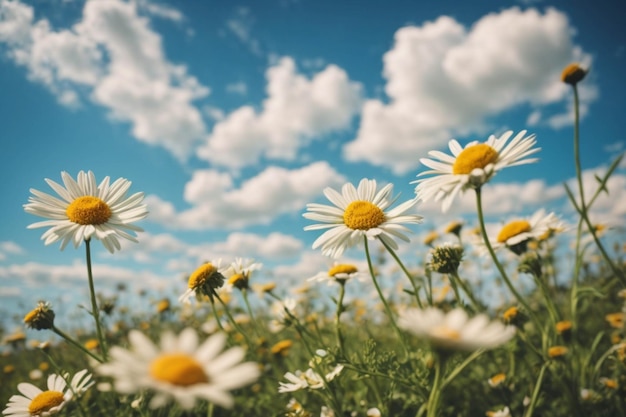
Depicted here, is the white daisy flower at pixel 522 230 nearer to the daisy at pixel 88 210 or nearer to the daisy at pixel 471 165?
the daisy at pixel 471 165

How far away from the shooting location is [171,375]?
90 cm

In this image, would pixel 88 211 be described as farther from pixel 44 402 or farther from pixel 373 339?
pixel 373 339

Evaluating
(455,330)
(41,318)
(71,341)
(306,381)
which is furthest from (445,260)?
(41,318)

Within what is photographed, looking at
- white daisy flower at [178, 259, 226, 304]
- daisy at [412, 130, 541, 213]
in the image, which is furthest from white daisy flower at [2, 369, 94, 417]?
daisy at [412, 130, 541, 213]

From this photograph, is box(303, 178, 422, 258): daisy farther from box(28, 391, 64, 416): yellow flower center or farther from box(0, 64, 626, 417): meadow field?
box(28, 391, 64, 416): yellow flower center

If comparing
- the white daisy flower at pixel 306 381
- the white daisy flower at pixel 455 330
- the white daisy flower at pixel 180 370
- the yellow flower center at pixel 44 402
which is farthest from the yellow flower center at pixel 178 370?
the yellow flower center at pixel 44 402

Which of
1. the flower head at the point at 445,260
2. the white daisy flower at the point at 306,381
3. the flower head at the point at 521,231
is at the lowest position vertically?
the white daisy flower at the point at 306,381

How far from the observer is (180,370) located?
91cm

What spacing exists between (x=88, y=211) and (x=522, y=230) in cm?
264

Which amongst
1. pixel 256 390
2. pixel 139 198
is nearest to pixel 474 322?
pixel 139 198

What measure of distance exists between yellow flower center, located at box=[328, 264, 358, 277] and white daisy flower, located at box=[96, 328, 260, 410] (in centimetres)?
197

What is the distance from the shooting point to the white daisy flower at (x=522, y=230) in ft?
8.29

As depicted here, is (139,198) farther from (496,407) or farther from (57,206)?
(496,407)

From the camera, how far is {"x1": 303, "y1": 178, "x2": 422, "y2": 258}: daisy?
206cm
